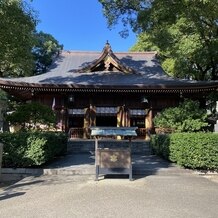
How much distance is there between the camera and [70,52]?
29031mm

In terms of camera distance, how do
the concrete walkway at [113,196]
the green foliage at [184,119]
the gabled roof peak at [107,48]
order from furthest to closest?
the gabled roof peak at [107,48]
the green foliage at [184,119]
the concrete walkway at [113,196]

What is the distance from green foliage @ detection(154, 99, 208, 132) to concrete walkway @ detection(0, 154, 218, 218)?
18.9 ft

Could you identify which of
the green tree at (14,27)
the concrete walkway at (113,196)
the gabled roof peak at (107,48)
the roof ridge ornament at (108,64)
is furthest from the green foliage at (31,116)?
the gabled roof peak at (107,48)

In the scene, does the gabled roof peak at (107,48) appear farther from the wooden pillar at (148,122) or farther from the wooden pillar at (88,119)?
the wooden pillar at (148,122)

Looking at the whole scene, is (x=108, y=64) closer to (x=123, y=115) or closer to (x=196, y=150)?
(x=123, y=115)

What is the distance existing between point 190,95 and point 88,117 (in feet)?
22.2

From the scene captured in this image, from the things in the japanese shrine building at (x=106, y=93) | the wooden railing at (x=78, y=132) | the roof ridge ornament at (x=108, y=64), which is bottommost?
the wooden railing at (x=78, y=132)

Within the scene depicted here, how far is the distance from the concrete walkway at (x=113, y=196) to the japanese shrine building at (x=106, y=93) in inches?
377

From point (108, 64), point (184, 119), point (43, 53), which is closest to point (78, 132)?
point (108, 64)

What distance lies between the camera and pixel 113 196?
27.3 ft

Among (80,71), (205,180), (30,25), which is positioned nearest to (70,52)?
(80,71)

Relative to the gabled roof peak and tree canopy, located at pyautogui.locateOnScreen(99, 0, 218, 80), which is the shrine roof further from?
tree canopy, located at pyautogui.locateOnScreen(99, 0, 218, 80)

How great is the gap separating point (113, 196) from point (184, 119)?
10.6m

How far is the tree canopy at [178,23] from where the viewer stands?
43.9 feet
